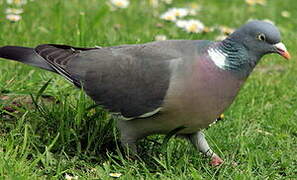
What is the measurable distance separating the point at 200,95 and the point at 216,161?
511mm

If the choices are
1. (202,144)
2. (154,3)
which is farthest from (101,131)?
(154,3)

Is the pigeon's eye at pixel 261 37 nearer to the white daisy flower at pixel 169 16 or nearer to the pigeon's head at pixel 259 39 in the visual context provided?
the pigeon's head at pixel 259 39

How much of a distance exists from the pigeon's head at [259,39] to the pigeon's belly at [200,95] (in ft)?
0.62

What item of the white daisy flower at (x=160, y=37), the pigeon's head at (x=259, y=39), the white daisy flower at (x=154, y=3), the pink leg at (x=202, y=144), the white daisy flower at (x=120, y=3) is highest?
the pigeon's head at (x=259, y=39)

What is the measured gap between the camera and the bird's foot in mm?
3739

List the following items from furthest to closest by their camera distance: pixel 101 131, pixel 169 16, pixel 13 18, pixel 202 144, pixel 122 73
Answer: pixel 169 16
pixel 13 18
pixel 101 131
pixel 202 144
pixel 122 73

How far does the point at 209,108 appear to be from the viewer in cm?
350

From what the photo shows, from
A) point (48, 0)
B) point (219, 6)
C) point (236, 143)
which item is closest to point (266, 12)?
point (219, 6)

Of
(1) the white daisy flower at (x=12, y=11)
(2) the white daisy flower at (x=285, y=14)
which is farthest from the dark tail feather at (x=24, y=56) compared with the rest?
(2) the white daisy flower at (x=285, y=14)

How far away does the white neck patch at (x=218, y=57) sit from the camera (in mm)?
3502

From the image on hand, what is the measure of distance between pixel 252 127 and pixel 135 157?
Result: 3.14ft

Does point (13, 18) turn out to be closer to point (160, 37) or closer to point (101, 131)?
point (160, 37)

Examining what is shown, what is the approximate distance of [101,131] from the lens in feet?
13.0

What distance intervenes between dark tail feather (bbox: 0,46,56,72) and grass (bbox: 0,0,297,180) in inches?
5.2
